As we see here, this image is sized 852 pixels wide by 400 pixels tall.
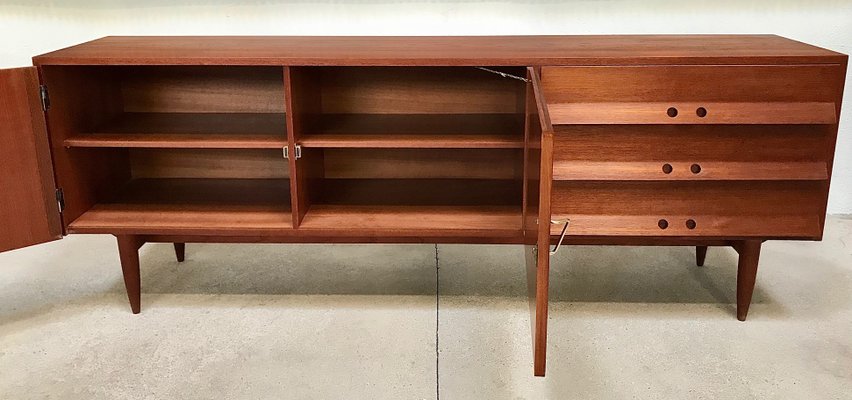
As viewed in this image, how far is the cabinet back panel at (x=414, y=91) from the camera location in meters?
2.34

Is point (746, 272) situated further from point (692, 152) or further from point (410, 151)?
point (410, 151)

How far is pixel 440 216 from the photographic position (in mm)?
2145

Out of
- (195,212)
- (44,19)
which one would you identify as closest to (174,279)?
(195,212)

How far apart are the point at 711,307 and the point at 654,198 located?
1.62 ft

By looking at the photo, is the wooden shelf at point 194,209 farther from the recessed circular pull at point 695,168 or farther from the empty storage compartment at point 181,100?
the recessed circular pull at point 695,168

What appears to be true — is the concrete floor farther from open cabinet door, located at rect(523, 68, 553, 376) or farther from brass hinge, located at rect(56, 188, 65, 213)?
brass hinge, located at rect(56, 188, 65, 213)

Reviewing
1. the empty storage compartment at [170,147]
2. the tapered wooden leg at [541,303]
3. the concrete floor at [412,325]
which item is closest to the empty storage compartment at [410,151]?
the empty storage compartment at [170,147]

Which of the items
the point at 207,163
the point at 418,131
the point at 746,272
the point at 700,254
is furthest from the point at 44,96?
the point at 700,254

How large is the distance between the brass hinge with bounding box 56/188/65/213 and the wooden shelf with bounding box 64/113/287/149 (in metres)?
0.12

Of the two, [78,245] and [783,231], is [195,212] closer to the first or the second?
[78,245]

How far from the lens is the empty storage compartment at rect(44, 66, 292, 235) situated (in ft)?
6.77

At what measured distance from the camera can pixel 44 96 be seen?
6.41 feet

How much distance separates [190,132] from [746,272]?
154 cm

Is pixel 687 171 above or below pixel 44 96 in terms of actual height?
below
